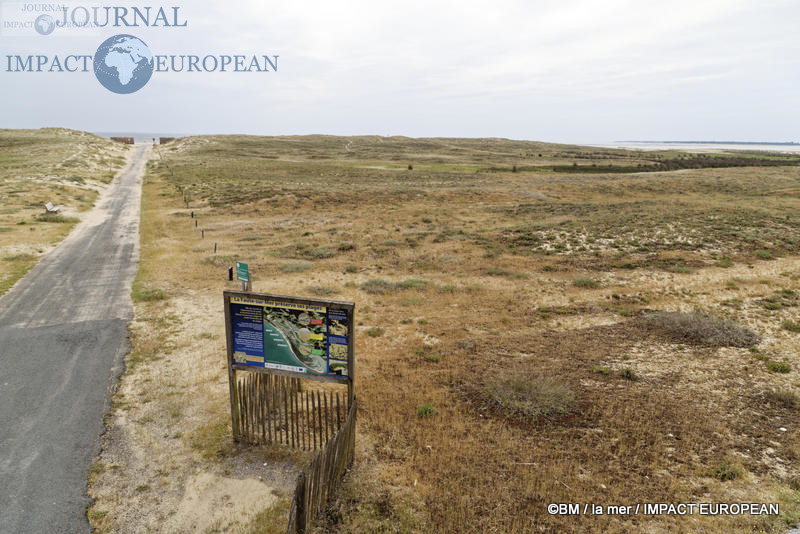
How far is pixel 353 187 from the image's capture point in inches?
2112

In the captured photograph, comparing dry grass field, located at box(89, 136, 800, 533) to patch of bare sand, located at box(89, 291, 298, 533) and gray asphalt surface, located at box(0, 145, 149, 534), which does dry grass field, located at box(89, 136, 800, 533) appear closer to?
patch of bare sand, located at box(89, 291, 298, 533)

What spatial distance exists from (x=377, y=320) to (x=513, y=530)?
952 cm

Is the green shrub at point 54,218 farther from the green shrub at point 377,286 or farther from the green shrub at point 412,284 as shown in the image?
the green shrub at point 412,284

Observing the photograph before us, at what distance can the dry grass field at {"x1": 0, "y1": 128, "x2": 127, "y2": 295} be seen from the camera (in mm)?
22703

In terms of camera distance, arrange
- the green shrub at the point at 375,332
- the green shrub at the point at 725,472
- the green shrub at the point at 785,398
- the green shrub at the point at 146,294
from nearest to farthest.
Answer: the green shrub at the point at 725,472
the green shrub at the point at 785,398
the green shrub at the point at 375,332
the green shrub at the point at 146,294

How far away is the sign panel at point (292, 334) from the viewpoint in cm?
743

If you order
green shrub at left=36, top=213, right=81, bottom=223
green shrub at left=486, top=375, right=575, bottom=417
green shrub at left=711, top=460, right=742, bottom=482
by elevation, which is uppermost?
green shrub at left=36, top=213, right=81, bottom=223

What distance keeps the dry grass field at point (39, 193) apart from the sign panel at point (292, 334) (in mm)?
16004

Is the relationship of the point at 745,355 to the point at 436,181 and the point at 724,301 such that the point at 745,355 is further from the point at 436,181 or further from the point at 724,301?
the point at 436,181

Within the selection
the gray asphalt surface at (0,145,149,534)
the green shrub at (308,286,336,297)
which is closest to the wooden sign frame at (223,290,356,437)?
the gray asphalt surface at (0,145,149,534)

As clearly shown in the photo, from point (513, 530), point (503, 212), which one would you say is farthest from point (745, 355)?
point (503, 212)

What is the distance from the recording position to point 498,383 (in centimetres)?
1051

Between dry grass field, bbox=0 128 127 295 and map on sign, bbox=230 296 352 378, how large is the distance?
16.0m

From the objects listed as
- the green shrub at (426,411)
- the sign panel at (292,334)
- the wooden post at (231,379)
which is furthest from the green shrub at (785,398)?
the wooden post at (231,379)
